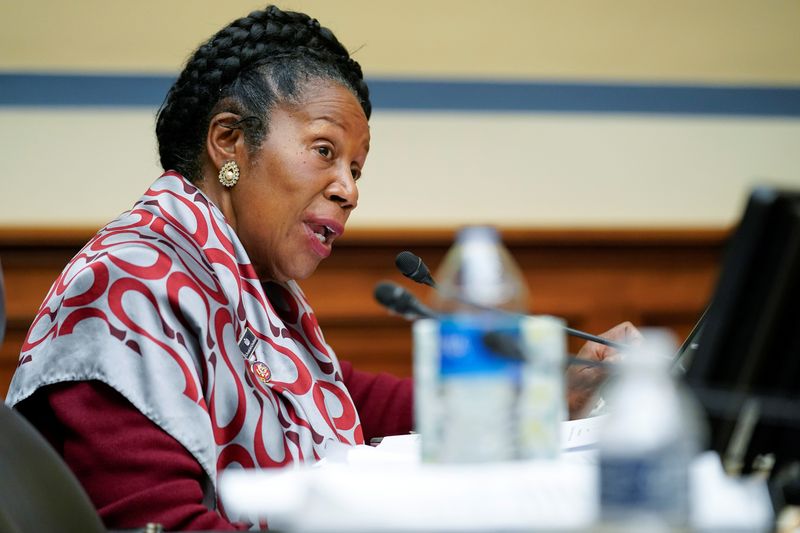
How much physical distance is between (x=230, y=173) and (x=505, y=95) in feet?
5.56

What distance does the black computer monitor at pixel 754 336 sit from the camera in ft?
2.39

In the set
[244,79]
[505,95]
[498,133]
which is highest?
[244,79]

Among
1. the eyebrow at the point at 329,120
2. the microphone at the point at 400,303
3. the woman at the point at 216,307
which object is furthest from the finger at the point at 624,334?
the microphone at the point at 400,303

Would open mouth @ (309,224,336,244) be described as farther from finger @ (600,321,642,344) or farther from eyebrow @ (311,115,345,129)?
finger @ (600,321,642,344)

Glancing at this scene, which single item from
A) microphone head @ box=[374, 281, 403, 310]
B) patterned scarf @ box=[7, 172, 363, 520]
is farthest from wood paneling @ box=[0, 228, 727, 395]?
microphone head @ box=[374, 281, 403, 310]

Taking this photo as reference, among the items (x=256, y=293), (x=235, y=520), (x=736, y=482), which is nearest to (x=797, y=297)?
(x=736, y=482)

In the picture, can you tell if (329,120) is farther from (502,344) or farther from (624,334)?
(502,344)

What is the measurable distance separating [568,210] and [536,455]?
2.52 m

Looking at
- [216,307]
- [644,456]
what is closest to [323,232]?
[216,307]

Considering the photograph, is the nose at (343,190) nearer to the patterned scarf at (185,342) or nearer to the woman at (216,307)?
the woman at (216,307)

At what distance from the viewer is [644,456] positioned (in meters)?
0.61

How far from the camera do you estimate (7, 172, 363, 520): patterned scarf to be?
1188 millimetres

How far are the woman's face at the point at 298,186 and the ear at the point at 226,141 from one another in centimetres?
2

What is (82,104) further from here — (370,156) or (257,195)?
(257,195)
